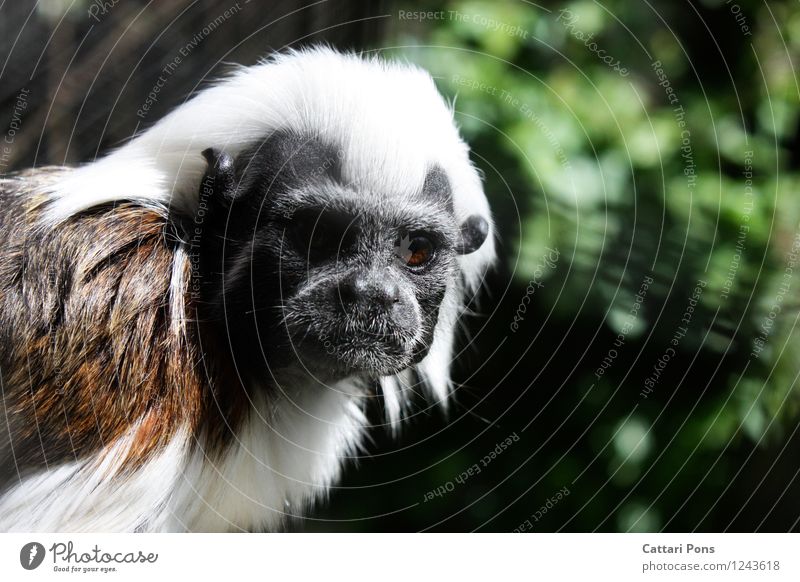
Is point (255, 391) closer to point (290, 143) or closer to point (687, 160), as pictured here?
point (290, 143)

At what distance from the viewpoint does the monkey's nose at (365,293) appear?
82 cm

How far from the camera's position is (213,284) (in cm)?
87

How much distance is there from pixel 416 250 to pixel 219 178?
0.78 feet

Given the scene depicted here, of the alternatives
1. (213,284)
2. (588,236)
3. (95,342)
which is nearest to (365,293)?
(213,284)

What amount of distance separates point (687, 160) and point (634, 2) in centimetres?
24

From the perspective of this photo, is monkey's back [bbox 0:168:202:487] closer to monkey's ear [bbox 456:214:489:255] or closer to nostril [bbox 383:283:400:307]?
nostril [bbox 383:283:400:307]

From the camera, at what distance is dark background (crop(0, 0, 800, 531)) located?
1021 mm

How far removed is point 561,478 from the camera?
1.16 m

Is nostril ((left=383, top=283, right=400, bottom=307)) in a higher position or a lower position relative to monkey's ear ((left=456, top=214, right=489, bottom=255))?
lower

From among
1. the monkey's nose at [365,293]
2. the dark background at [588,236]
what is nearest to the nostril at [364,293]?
the monkey's nose at [365,293]

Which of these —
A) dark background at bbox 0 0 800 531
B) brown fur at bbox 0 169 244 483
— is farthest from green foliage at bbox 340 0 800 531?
brown fur at bbox 0 169 244 483

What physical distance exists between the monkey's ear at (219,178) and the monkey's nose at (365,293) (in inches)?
6.6

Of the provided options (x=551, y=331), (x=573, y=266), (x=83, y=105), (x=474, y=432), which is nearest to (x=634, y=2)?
(x=573, y=266)

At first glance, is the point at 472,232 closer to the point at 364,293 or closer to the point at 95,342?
the point at 364,293
